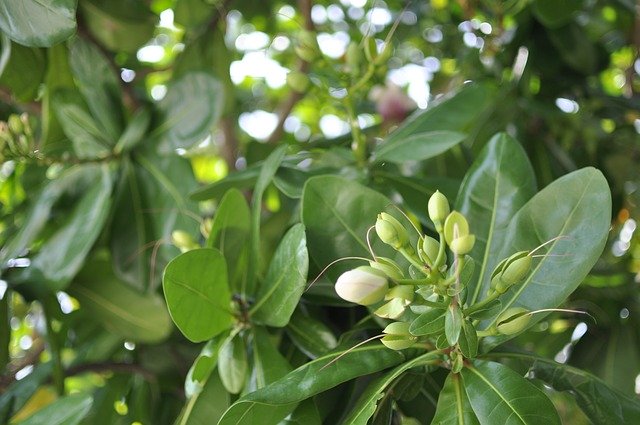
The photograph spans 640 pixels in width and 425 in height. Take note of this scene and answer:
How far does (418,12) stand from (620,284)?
0.62 metres

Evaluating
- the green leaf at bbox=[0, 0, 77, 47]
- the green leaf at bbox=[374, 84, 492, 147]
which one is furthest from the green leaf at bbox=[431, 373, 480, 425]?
Result: the green leaf at bbox=[0, 0, 77, 47]

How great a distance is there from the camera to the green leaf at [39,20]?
27.4 inches

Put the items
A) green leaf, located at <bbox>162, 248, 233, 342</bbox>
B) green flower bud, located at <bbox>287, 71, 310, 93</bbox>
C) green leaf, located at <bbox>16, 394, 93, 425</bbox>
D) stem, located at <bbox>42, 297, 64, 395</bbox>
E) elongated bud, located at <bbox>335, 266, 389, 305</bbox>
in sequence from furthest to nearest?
stem, located at <bbox>42, 297, 64, 395</bbox>
green flower bud, located at <bbox>287, 71, 310, 93</bbox>
green leaf, located at <bbox>16, 394, 93, 425</bbox>
green leaf, located at <bbox>162, 248, 233, 342</bbox>
elongated bud, located at <bbox>335, 266, 389, 305</bbox>

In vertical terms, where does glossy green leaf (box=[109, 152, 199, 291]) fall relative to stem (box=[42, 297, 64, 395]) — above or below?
above

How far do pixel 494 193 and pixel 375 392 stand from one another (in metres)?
0.23

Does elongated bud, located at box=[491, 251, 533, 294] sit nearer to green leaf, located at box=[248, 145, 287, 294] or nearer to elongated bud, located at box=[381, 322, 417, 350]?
elongated bud, located at box=[381, 322, 417, 350]

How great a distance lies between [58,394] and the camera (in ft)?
3.27

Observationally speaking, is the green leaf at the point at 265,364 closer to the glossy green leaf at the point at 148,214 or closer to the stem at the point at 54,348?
the glossy green leaf at the point at 148,214

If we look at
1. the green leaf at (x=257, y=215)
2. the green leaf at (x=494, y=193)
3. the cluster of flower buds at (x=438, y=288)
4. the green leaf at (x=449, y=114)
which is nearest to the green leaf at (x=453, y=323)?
the cluster of flower buds at (x=438, y=288)

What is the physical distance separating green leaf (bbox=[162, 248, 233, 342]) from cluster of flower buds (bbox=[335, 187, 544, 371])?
16 cm

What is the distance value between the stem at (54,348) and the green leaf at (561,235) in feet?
1.94

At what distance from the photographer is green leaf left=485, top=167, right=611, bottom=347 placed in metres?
0.64

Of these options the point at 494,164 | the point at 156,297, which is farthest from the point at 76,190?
the point at 494,164

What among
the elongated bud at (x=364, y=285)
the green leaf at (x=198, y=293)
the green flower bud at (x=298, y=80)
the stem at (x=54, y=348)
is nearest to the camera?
the elongated bud at (x=364, y=285)
